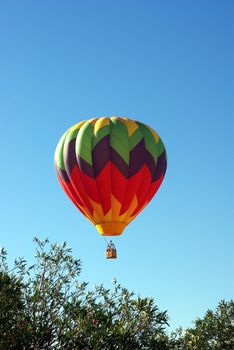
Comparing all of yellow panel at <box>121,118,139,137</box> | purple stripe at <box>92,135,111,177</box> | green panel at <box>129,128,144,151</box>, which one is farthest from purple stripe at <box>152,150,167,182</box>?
purple stripe at <box>92,135,111,177</box>

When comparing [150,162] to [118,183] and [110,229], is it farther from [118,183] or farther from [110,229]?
[110,229]

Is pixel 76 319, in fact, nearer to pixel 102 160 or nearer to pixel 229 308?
pixel 102 160

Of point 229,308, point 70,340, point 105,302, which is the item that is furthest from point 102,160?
A: point 229,308

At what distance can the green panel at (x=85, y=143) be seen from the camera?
42.5m

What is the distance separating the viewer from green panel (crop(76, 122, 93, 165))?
42.5 meters

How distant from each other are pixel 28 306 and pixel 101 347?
16.2 feet

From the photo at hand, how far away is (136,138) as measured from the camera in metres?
43.5

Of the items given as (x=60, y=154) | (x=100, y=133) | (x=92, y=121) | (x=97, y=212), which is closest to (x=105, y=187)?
(x=97, y=212)

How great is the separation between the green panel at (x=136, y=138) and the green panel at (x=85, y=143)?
2884mm

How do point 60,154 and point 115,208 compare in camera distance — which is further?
point 60,154

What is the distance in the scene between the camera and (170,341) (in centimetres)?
4678

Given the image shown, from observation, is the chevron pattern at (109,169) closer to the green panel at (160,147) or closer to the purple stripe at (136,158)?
the purple stripe at (136,158)

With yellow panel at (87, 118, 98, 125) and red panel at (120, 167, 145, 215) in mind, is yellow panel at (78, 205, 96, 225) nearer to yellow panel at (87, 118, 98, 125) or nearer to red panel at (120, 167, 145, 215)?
red panel at (120, 167, 145, 215)

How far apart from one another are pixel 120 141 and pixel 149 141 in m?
2.41
